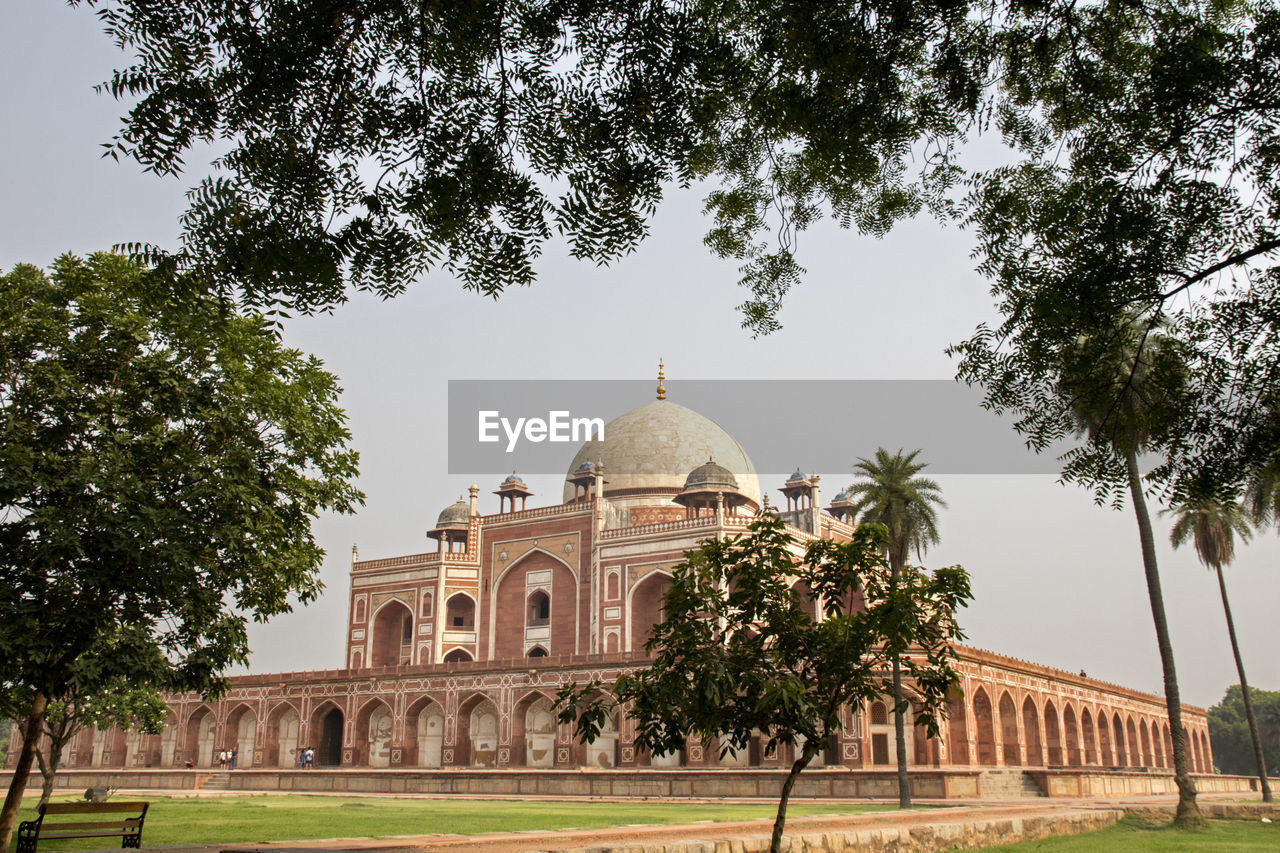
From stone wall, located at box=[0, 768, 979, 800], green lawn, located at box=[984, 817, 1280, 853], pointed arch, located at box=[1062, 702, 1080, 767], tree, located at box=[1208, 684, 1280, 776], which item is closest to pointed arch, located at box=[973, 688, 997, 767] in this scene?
pointed arch, located at box=[1062, 702, 1080, 767]

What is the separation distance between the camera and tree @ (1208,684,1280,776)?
5534 cm

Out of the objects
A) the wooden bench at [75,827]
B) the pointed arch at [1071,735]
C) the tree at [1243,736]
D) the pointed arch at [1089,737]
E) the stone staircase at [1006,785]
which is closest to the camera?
the wooden bench at [75,827]

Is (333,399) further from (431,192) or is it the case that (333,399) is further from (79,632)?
(431,192)

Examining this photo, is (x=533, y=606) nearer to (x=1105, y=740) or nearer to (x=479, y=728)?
(x=479, y=728)

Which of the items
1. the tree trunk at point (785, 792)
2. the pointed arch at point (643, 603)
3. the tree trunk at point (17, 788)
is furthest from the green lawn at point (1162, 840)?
the pointed arch at point (643, 603)

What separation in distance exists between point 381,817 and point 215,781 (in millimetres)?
16041

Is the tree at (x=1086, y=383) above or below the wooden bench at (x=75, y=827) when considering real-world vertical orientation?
above

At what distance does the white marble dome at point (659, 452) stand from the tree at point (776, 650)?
1186 inches

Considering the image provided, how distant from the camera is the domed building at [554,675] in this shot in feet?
90.1

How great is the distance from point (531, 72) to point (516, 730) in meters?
27.2

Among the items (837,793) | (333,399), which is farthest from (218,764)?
(333,399)

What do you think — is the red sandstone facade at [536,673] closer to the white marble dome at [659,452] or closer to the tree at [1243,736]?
the white marble dome at [659,452]

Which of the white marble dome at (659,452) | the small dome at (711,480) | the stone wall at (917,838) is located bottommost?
the stone wall at (917,838)

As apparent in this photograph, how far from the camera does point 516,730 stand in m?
29.9
